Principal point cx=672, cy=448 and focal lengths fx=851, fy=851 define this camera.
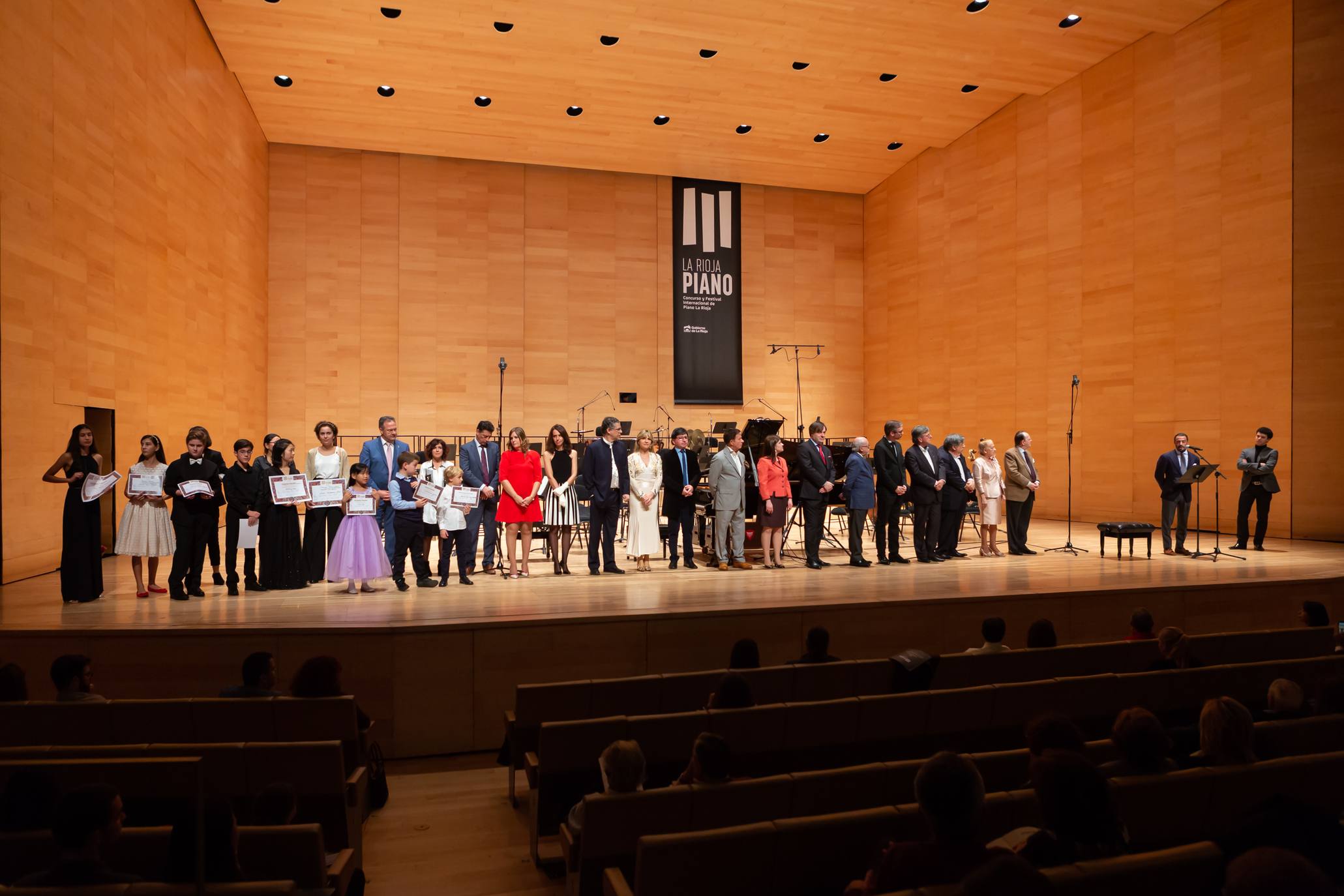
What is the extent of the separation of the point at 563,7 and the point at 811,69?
14.0 feet

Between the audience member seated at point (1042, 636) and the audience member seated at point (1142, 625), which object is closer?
the audience member seated at point (1042, 636)

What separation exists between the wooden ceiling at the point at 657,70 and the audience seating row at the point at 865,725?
34.7 ft

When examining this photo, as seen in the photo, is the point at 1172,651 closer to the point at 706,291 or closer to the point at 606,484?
the point at 606,484

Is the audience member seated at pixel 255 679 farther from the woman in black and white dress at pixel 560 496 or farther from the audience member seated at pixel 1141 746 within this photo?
the woman in black and white dress at pixel 560 496

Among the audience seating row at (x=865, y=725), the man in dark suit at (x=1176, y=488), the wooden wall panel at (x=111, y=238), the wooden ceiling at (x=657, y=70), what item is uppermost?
the wooden ceiling at (x=657, y=70)

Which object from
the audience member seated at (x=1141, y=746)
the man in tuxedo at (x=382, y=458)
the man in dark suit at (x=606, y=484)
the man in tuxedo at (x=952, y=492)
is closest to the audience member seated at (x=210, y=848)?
the audience member seated at (x=1141, y=746)

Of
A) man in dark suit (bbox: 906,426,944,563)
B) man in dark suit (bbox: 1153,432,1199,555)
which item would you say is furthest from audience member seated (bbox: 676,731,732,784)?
man in dark suit (bbox: 1153,432,1199,555)

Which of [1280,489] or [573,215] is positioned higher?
[573,215]

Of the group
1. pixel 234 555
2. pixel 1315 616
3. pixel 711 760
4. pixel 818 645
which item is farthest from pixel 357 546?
pixel 1315 616

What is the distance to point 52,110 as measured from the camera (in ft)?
27.0

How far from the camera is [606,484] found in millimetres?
Answer: 8445

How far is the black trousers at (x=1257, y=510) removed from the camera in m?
9.83

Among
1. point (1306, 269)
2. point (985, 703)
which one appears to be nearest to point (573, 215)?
point (1306, 269)

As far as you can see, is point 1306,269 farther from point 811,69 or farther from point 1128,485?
point 811,69
